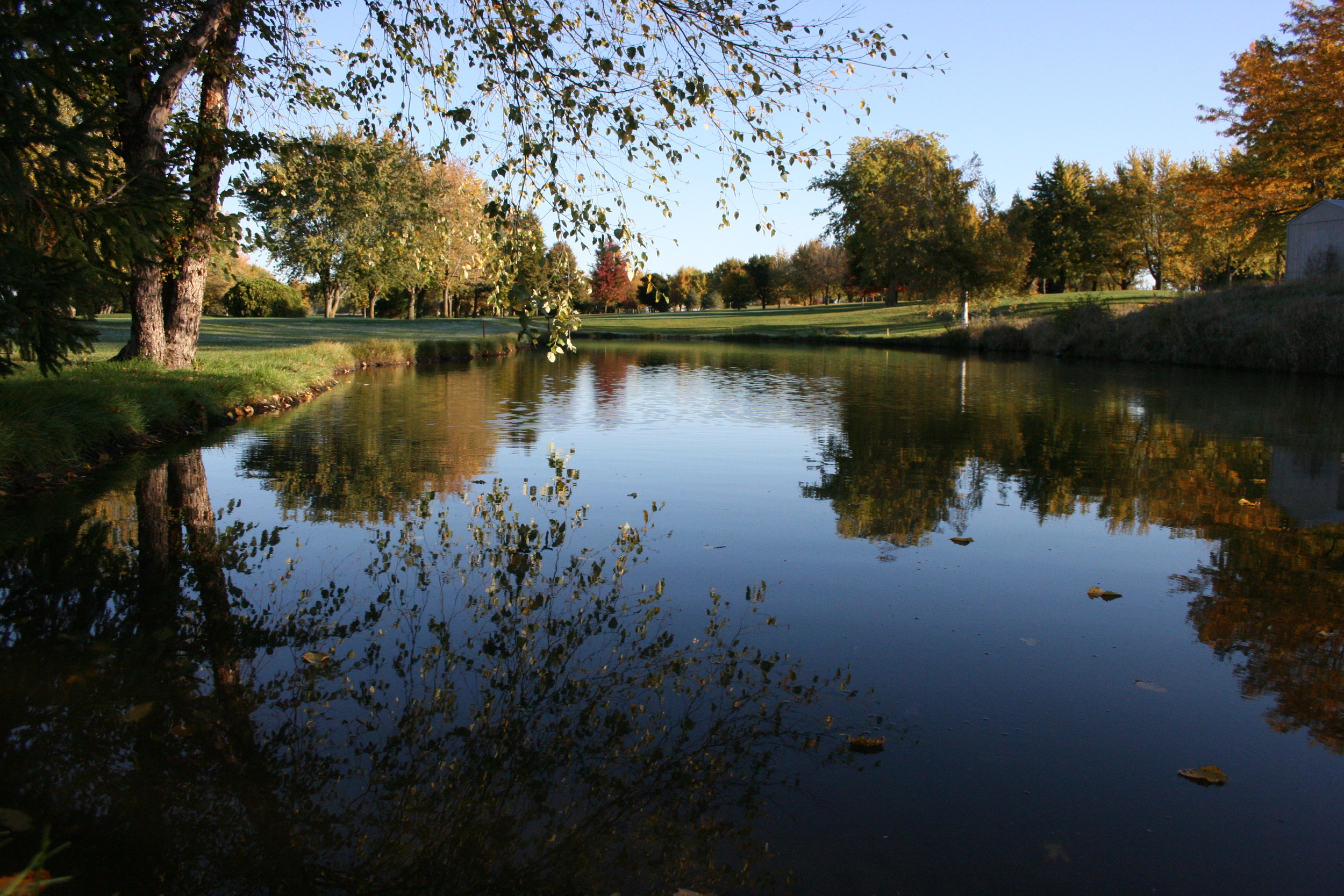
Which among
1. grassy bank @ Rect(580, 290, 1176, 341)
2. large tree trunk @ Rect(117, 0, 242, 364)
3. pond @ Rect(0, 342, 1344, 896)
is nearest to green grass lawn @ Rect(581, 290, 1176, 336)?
grassy bank @ Rect(580, 290, 1176, 341)

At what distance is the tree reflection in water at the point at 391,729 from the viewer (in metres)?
2.98

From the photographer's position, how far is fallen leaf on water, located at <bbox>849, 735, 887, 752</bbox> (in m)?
3.73

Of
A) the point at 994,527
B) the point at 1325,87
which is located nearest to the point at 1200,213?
the point at 1325,87

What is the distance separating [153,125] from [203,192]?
1981mm

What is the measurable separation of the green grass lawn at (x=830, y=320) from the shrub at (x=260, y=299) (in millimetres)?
20587

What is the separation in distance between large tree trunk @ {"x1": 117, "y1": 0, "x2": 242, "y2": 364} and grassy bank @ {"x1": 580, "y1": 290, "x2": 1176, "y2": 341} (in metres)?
34.8

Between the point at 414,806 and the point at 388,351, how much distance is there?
2915cm

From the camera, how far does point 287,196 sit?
467 inches

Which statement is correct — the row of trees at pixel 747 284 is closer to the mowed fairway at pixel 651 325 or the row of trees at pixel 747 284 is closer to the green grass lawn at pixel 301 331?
the mowed fairway at pixel 651 325

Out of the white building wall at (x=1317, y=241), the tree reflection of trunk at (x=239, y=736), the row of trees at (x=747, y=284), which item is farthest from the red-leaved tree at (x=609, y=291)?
the tree reflection of trunk at (x=239, y=736)

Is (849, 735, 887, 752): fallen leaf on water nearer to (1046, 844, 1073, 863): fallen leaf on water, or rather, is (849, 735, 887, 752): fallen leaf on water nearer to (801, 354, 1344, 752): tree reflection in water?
(1046, 844, 1073, 863): fallen leaf on water

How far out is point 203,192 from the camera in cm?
1163

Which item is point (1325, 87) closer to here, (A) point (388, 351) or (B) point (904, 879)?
(A) point (388, 351)

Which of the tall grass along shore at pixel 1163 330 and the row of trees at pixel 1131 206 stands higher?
the row of trees at pixel 1131 206
